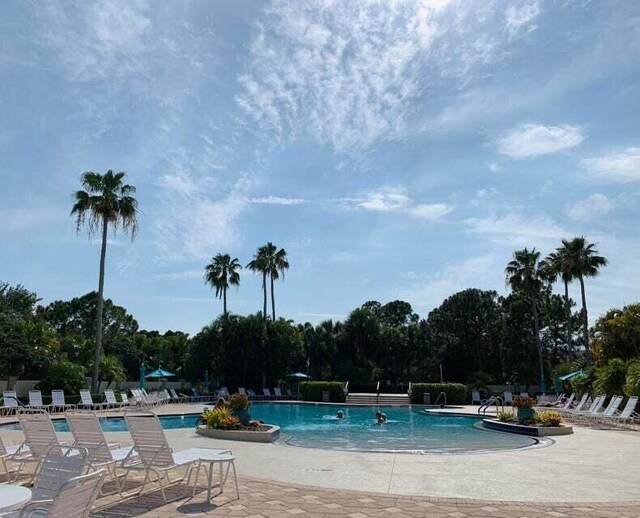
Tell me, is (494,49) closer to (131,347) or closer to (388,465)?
(388,465)

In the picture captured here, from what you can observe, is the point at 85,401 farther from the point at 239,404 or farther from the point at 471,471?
the point at 471,471

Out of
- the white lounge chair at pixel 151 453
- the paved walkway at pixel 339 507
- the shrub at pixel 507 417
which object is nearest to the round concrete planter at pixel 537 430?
the shrub at pixel 507 417

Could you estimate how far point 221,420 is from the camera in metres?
14.7

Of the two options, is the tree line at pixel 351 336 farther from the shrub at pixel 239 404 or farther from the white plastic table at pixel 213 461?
the white plastic table at pixel 213 461

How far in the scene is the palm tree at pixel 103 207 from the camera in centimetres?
3014

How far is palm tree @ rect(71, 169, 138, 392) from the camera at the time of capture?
3014 centimetres

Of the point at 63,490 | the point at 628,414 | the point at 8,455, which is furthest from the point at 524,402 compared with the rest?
the point at 63,490

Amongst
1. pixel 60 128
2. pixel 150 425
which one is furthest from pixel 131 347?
pixel 150 425

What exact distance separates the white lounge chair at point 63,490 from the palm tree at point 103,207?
86.9ft

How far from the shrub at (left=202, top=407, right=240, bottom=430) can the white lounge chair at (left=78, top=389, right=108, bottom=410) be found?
1224 cm

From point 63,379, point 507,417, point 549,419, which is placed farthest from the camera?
point 63,379

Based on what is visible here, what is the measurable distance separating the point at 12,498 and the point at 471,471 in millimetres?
7102

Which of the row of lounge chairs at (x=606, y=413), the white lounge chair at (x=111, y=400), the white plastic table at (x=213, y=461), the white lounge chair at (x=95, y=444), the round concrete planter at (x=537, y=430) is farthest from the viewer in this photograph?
the white lounge chair at (x=111, y=400)

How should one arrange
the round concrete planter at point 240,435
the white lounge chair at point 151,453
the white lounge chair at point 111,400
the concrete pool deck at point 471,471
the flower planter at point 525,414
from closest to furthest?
the white lounge chair at point 151,453, the concrete pool deck at point 471,471, the round concrete planter at point 240,435, the flower planter at point 525,414, the white lounge chair at point 111,400
